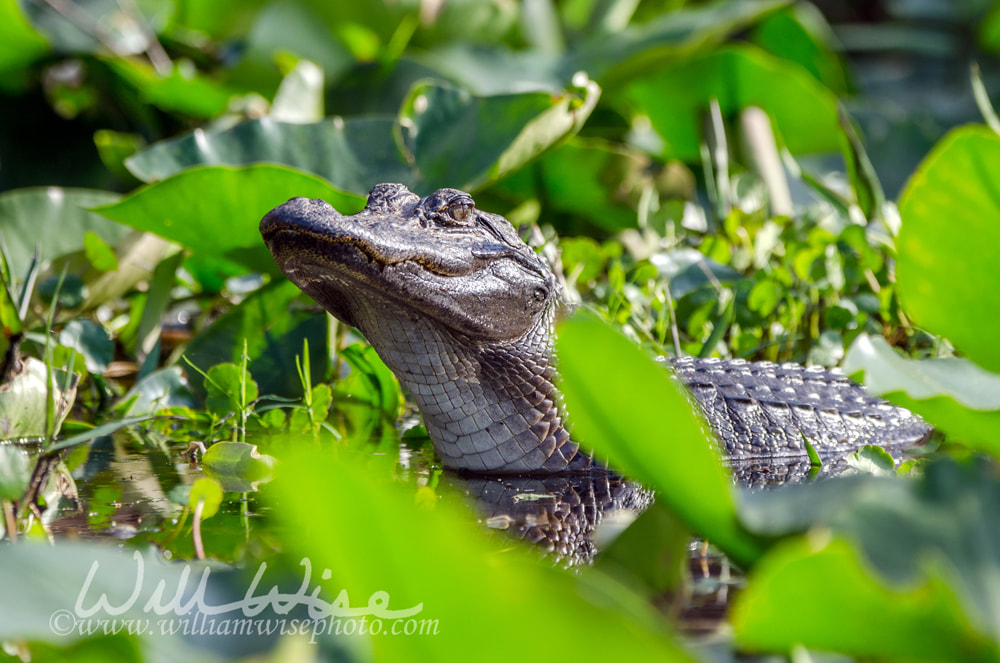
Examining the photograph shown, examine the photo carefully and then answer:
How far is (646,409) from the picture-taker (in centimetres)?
68

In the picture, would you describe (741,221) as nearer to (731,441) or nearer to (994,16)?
(731,441)

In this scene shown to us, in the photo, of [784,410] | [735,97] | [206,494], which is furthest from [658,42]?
[206,494]

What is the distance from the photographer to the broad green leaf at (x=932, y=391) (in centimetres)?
86

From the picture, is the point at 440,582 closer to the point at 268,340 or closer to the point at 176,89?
the point at 268,340

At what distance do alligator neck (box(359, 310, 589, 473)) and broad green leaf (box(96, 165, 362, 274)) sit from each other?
1.19 feet

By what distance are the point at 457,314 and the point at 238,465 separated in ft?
1.69

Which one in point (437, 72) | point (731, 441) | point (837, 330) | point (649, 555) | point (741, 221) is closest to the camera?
point (649, 555)

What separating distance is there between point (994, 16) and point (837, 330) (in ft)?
13.8

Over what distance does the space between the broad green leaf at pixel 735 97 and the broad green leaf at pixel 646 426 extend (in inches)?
117

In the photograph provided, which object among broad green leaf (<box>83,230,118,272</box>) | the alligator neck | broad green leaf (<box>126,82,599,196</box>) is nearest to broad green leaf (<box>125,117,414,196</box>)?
broad green leaf (<box>126,82,599,196</box>)

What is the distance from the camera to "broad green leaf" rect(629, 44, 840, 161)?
3465 mm

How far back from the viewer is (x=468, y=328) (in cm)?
188

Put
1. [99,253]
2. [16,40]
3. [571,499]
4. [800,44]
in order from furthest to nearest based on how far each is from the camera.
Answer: [800,44]
[16,40]
[99,253]
[571,499]

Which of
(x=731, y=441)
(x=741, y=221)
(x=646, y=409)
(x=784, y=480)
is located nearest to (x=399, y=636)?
(x=646, y=409)
